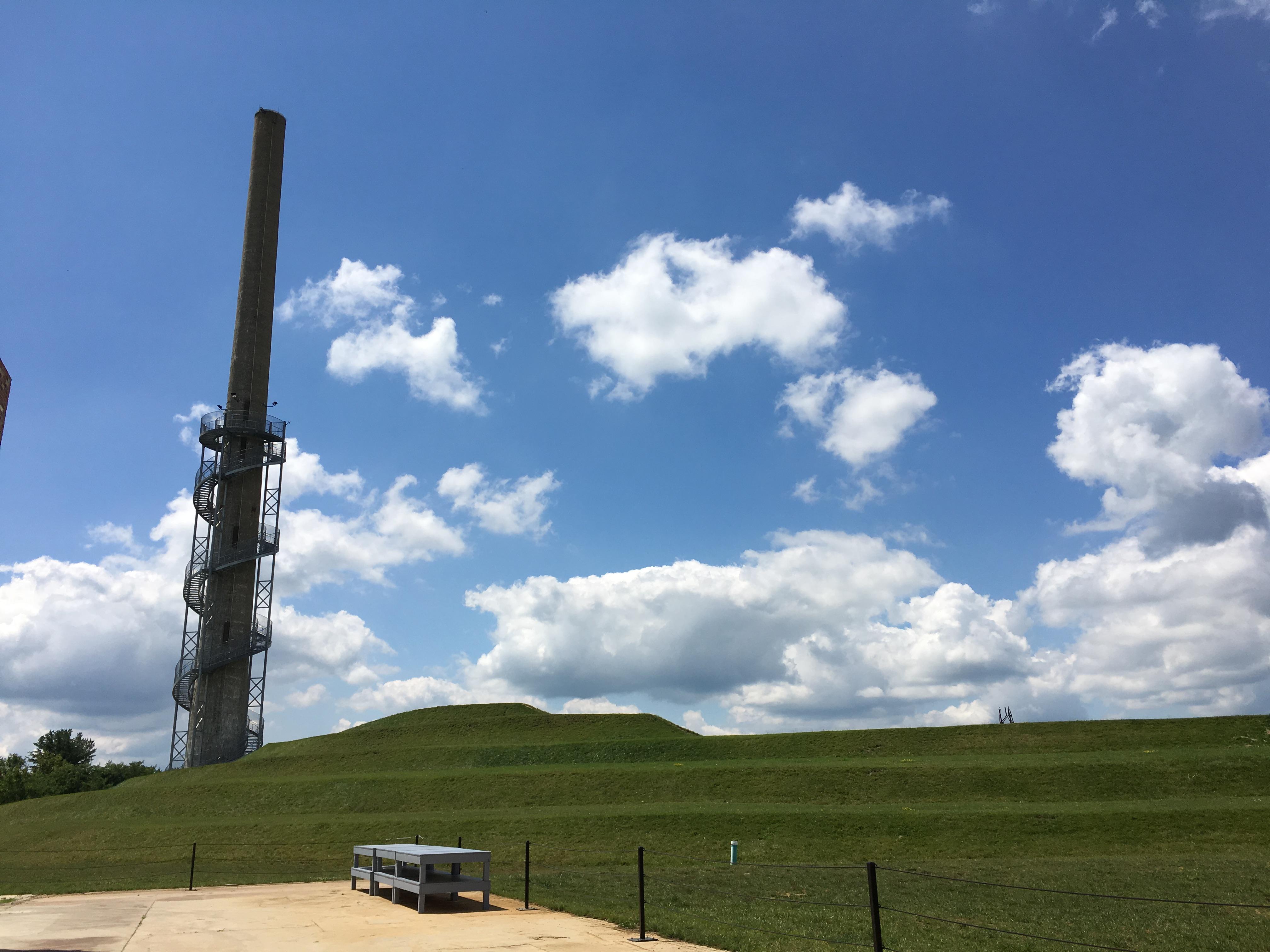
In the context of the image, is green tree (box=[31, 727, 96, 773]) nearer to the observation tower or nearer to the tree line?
the tree line

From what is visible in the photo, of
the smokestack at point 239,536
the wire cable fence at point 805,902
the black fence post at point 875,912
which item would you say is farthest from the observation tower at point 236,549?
the black fence post at point 875,912

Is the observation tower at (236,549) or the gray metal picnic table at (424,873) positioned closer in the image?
the gray metal picnic table at (424,873)

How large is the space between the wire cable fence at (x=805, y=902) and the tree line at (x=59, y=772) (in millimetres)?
41673

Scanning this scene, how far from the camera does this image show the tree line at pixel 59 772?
6219cm

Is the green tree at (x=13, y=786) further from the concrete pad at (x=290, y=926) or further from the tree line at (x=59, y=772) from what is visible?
the concrete pad at (x=290, y=926)

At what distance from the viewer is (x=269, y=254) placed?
6550 centimetres

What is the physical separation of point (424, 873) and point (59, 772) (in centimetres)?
6862

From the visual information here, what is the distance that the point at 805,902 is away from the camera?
16.1 m

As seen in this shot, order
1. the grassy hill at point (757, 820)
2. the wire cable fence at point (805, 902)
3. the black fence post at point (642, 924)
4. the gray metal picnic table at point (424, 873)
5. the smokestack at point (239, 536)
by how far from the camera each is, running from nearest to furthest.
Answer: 1. the black fence post at point (642, 924)
2. the wire cable fence at point (805, 902)
3. the gray metal picnic table at point (424, 873)
4. the grassy hill at point (757, 820)
5. the smokestack at point (239, 536)

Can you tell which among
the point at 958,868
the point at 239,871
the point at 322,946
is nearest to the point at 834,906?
the point at 322,946

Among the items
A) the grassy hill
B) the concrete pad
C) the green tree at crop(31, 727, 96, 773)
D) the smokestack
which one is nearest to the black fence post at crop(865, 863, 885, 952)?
the grassy hill

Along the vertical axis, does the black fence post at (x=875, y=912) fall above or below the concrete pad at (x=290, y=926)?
above

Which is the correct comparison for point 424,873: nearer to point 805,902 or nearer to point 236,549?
point 805,902

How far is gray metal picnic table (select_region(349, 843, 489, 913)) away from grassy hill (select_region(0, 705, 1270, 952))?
1.66 meters
